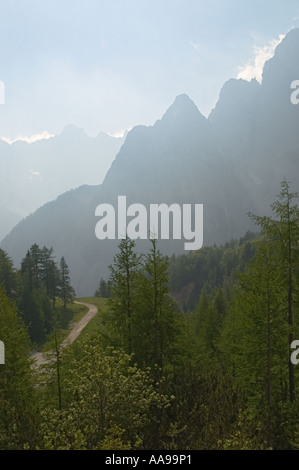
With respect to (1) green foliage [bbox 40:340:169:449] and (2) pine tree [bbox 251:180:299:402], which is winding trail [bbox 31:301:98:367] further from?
(2) pine tree [bbox 251:180:299:402]

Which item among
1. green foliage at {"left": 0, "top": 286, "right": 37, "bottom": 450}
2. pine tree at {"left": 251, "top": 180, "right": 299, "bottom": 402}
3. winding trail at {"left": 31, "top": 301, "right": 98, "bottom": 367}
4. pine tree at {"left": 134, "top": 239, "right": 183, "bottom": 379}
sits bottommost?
winding trail at {"left": 31, "top": 301, "right": 98, "bottom": 367}

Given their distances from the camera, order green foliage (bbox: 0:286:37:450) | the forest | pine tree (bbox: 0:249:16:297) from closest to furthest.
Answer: green foliage (bbox: 0:286:37:450)
the forest
pine tree (bbox: 0:249:16:297)

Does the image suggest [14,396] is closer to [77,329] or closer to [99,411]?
[99,411]

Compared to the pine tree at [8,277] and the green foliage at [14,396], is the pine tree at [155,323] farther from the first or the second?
the pine tree at [8,277]

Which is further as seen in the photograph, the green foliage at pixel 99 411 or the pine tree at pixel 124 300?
the pine tree at pixel 124 300

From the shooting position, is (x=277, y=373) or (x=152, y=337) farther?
(x=152, y=337)

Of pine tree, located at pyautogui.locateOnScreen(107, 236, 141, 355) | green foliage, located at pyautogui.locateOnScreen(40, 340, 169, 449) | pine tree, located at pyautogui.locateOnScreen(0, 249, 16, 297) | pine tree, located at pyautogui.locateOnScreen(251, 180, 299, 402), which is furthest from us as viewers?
pine tree, located at pyautogui.locateOnScreen(0, 249, 16, 297)

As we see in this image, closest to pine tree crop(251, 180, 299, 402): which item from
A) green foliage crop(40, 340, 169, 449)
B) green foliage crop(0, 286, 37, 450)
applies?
green foliage crop(40, 340, 169, 449)

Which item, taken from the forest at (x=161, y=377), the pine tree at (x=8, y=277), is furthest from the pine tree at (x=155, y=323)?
the pine tree at (x=8, y=277)

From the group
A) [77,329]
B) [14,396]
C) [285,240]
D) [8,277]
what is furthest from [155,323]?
[8,277]
